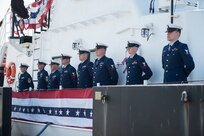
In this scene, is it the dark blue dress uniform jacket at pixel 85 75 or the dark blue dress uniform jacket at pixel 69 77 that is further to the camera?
the dark blue dress uniform jacket at pixel 69 77

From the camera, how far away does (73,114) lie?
6.24 m

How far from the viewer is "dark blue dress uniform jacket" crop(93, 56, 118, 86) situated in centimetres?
605

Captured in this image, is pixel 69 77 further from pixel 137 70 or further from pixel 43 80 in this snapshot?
pixel 137 70

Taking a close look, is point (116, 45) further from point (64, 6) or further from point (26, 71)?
point (26, 71)

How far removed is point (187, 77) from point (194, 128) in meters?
1.93

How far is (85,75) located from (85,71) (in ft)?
0.21

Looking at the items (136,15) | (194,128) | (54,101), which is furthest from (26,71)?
(194,128)

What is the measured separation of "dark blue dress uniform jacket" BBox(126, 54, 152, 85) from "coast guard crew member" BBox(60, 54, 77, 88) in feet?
5.10

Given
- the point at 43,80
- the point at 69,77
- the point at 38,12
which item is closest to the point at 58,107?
the point at 69,77

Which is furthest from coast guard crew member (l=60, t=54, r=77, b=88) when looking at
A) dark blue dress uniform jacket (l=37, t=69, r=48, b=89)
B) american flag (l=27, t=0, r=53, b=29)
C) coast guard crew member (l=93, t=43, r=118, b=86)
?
american flag (l=27, t=0, r=53, b=29)

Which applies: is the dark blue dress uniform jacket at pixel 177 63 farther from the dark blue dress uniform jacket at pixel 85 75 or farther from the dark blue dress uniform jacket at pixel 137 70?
the dark blue dress uniform jacket at pixel 85 75

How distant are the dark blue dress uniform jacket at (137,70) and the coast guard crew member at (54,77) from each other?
2.14 meters

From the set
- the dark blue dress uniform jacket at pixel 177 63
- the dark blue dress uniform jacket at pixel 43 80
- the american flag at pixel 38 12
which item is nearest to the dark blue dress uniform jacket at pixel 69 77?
the dark blue dress uniform jacket at pixel 43 80

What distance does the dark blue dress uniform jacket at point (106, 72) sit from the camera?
19.9ft
